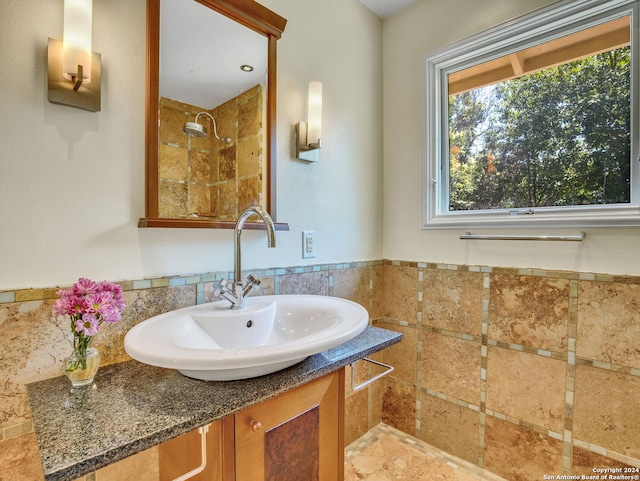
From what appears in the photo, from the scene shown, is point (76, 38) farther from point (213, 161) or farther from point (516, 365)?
point (516, 365)

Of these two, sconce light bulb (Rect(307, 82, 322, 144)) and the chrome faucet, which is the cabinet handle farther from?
sconce light bulb (Rect(307, 82, 322, 144))

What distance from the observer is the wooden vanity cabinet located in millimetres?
728

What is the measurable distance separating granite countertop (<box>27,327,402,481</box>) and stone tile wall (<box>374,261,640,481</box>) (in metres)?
0.87

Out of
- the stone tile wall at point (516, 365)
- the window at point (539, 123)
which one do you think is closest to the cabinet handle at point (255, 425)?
the stone tile wall at point (516, 365)

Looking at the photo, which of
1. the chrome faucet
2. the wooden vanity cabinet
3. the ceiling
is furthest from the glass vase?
the ceiling

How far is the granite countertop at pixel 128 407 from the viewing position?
21.4 inches

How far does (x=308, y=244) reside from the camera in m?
1.48

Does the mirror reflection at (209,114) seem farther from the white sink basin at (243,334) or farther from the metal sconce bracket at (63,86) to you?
the white sink basin at (243,334)

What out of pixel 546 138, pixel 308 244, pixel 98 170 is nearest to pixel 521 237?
pixel 546 138

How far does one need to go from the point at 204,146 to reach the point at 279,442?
93 centimetres

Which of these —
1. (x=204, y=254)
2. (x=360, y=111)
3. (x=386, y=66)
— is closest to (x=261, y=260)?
(x=204, y=254)

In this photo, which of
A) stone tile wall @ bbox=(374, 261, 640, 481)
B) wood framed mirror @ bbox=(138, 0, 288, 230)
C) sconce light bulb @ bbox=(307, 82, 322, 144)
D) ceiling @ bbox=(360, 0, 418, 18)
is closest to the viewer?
wood framed mirror @ bbox=(138, 0, 288, 230)

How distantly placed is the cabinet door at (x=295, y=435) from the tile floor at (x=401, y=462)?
0.66m

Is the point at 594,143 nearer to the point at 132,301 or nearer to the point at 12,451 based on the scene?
the point at 132,301
